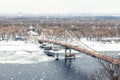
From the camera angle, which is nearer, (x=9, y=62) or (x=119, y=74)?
(x=119, y=74)

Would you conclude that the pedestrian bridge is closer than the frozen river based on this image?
No

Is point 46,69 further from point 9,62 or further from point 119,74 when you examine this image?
point 119,74

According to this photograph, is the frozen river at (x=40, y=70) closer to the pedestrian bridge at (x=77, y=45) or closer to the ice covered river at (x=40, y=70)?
the ice covered river at (x=40, y=70)

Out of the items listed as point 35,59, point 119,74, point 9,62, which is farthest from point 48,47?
point 119,74

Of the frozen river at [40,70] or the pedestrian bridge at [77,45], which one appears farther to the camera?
the pedestrian bridge at [77,45]

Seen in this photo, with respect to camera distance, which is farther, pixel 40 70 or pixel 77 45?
pixel 77 45

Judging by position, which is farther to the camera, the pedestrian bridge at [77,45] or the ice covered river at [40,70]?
the pedestrian bridge at [77,45]

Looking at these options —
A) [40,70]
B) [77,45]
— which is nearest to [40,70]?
[40,70]

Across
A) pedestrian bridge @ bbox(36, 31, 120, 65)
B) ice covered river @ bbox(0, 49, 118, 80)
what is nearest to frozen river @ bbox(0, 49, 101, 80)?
ice covered river @ bbox(0, 49, 118, 80)

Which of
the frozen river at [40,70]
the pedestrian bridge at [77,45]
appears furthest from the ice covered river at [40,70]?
the pedestrian bridge at [77,45]

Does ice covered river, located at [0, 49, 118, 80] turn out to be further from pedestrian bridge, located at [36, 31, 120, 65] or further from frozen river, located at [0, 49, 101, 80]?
pedestrian bridge, located at [36, 31, 120, 65]

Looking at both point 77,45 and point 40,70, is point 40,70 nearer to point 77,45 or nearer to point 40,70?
point 40,70
